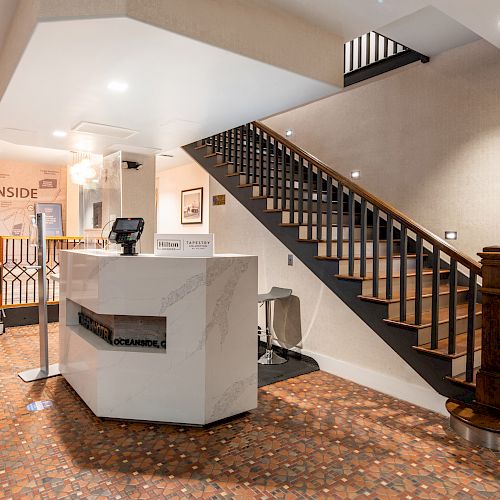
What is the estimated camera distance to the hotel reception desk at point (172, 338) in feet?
9.66

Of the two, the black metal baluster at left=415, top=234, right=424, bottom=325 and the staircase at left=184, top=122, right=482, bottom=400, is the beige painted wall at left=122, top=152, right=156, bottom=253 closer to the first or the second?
the staircase at left=184, top=122, right=482, bottom=400

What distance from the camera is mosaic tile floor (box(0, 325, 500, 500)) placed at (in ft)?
7.43

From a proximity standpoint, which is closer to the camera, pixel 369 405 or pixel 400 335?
pixel 400 335

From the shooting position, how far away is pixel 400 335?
10.7 ft

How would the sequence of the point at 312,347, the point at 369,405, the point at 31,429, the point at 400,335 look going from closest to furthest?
the point at 31,429, the point at 400,335, the point at 369,405, the point at 312,347

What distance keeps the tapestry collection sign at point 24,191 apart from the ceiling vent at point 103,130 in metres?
5.09

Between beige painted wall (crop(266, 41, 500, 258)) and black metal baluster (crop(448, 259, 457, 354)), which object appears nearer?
black metal baluster (crop(448, 259, 457, 354))

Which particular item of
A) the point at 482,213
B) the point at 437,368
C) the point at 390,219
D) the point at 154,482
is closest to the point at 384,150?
the point at 482,213

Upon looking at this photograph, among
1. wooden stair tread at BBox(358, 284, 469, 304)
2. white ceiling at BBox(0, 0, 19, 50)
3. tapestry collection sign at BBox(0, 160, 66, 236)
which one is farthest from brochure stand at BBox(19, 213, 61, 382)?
tapestry collection sign at BBox(0, 160, 66, 236)

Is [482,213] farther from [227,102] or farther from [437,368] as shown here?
[227,102]

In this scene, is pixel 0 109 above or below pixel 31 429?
above

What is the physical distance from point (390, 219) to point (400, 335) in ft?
3.03

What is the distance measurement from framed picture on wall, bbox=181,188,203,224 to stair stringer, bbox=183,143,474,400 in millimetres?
3714

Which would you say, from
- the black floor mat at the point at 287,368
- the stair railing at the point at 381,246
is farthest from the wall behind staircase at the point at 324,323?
the stair railing at the point at 381,246
